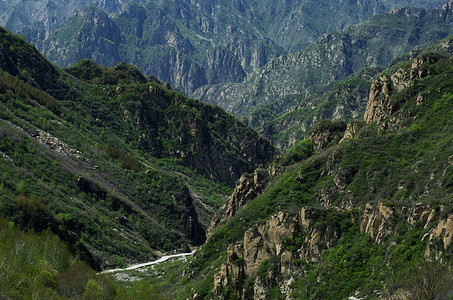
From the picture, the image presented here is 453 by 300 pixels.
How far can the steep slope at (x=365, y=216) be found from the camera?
2178 inches

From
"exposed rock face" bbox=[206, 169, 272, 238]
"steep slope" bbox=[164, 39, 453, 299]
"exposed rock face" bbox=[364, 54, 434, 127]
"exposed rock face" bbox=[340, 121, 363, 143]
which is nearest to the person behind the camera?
"steep slope" bbox=[164, 39, 453, 299]

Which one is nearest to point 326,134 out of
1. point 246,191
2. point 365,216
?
point 246,191

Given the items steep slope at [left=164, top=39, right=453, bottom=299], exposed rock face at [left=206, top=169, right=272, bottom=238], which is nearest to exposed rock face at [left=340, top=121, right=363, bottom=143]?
steep slope at [left=164, top=39, right=453, bottom=299]

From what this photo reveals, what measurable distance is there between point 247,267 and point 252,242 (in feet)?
11.4

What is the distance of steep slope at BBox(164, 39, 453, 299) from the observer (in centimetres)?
5531

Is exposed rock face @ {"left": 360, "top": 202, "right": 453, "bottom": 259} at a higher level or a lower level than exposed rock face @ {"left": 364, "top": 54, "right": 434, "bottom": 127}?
lower

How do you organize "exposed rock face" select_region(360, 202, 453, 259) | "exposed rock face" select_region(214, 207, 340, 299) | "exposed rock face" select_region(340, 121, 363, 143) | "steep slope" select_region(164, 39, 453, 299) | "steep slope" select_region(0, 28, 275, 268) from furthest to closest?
"steep slope" select_region(0, 28, 275, 268) → "exposed rock face" select_region(340, 121, 363, 143) → "exposed rock face" select_region(214, 207, 340, 299) → "steep slope" select_region(164, 39, 453, 299) → "exposed rock face" select_region(360, 202, 453, 259)

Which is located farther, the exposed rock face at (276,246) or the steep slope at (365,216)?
the exposed rock face at (276,246)

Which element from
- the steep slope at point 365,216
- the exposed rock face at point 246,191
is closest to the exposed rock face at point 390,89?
the steep slope at point 365,216

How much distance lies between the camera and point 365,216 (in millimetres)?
64625

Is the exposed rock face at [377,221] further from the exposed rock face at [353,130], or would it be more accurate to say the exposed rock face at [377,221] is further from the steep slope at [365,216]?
the exposed rock face at [353,130]

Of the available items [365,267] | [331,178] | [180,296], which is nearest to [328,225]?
[365,267]

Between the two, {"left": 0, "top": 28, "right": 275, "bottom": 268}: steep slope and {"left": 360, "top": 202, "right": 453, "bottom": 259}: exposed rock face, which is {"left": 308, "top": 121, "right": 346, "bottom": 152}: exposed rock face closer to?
{"left": 360, "top": 202, "right": 453, "bottom": 259}: exposed rock face

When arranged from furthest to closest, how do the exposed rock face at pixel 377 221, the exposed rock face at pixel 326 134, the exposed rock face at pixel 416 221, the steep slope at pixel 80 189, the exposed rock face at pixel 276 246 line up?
the exposed rock face at pixel 326 134 < the steep slope at pixel 80 189 < the exposed rock face at pixel 276 246 < the exposed rock face at pixel 377 221 < the exposed rock face at pixel 416 221
